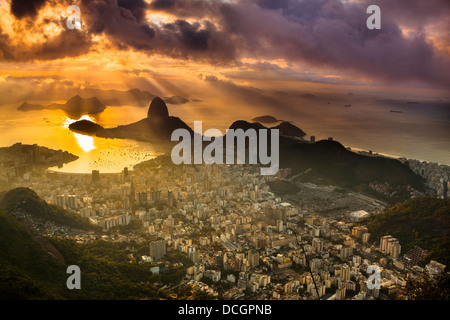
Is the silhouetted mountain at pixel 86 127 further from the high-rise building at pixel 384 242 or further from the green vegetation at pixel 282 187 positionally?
the high-rise building at pixel 384 242

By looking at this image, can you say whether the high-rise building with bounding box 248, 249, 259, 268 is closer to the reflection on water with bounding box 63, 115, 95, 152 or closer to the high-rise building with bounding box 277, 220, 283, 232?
Result: the high-rise building with bounding box 277, 220, 283, 232

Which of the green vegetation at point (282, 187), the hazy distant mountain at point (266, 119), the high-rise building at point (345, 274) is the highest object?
the hazy distant mountain at point (266, 119)

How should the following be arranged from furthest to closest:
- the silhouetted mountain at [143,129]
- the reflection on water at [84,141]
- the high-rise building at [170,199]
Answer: the silhouetted mountain at [143,129]
the reflection on water at [84,141]
the high-rise building at [170,199]

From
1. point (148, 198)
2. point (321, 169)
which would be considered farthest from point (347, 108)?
point (148, 198)

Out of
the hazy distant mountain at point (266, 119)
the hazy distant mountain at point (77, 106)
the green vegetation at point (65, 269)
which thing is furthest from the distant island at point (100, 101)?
the green vegetation at point (65, 269)

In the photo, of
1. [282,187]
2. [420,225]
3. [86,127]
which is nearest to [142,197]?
[282,187]

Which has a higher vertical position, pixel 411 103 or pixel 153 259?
pixel 411 103
